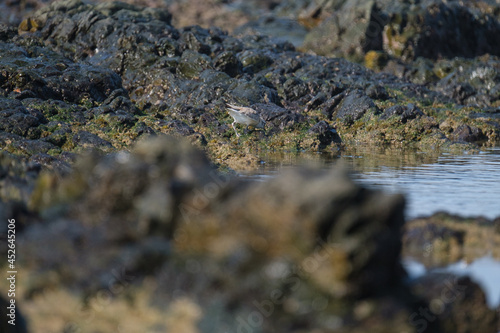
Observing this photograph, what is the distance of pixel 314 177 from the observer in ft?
17.6

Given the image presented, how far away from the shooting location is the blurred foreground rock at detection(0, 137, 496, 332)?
518 centimetres

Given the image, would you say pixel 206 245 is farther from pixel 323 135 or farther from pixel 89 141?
A: pixel 323 135

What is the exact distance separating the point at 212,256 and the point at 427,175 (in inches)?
455

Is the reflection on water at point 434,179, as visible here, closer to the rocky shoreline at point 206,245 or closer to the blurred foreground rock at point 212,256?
the rocky shoreline at point 206,245

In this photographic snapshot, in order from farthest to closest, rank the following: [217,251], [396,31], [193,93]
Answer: [396,31], [193,93], [217,251]

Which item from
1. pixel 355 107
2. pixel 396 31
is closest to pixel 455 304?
pixel 355 107

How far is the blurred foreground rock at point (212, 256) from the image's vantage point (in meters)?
5.18

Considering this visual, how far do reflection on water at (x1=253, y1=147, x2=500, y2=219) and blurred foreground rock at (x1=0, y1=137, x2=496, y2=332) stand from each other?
4.62m

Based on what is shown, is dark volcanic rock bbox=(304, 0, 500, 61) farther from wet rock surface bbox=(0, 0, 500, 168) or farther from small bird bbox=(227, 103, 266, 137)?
small bird bbox=(227, 103, 266, 137)

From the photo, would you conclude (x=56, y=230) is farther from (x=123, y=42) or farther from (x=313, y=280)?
(x=123, y=42)

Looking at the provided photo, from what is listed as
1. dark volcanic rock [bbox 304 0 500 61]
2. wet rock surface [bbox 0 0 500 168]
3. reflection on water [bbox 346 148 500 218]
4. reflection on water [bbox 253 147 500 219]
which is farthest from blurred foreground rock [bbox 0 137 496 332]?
dark volcanic rock [bbox 304 0 500 61]

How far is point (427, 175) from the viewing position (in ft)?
52.4

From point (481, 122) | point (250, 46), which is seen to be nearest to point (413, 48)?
point (250, 46)

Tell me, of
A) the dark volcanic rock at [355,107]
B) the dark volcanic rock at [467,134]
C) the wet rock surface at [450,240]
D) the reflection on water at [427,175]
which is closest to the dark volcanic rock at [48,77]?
the reflection on water at [427,175]
